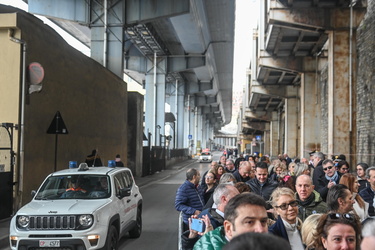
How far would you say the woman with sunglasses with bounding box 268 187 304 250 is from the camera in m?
3.79

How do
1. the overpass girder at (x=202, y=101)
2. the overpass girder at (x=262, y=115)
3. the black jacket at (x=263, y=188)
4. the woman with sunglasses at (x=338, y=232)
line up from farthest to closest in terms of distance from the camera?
1. the overpass girder at (x=202, y=101)
2. the overpass girder at (x=262, y=115)
3. the black jacket at (x=263, y=188)
4. the woman with sunglasses at (x=338, y=232)

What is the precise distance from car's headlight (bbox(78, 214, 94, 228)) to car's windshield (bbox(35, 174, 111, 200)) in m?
1.03

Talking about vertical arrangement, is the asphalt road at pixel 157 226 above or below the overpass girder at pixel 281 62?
below

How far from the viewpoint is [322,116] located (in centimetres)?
3669

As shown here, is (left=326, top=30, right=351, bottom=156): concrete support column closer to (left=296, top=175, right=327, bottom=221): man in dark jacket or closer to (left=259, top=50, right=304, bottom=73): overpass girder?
→ (left=259, top=50, right=304, bottom=73): overpass girder

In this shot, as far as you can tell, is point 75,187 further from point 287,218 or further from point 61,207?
point 287,218

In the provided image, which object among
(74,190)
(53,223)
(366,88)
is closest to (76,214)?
(53,223)

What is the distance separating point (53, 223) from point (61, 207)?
355 millimetres

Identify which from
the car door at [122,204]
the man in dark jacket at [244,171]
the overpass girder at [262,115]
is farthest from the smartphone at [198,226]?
the overpass girder at [262,115]

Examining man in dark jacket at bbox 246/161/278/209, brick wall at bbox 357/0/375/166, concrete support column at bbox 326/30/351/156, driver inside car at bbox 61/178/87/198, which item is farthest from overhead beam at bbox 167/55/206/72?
man in dark jacket at bbox 246/161/278/209

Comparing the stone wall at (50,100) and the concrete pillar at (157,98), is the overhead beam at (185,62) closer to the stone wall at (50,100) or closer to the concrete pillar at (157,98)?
the concrete pillar at (157,98)

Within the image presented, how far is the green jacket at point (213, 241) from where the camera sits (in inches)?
117

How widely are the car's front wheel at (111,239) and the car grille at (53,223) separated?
2.31ft

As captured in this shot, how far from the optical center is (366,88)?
22562 mm
